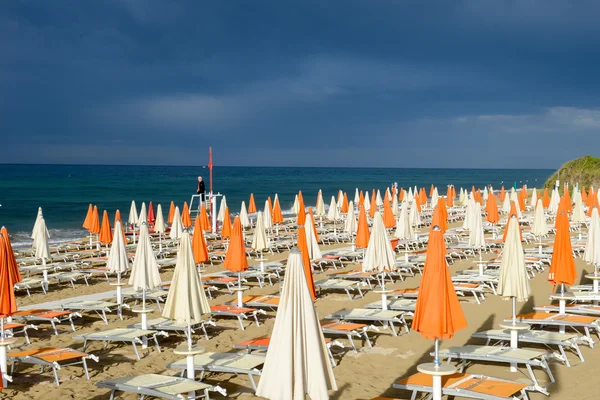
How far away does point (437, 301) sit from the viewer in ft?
19.6

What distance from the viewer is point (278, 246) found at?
21.7 m

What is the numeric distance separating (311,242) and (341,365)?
414 centimetres

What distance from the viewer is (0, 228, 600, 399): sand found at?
7.46 metres

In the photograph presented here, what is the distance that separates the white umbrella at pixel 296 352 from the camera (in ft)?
15.8

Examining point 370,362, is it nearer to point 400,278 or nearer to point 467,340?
point 467,340

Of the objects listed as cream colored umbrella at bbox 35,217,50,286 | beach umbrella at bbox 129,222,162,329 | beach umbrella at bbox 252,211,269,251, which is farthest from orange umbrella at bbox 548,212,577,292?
cream colored umbrella at bbox 35,217,50,286

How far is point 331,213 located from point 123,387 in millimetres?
18424

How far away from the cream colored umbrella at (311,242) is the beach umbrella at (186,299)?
175 inches

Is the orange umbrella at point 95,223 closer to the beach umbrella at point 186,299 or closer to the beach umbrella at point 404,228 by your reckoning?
the beach umbrella at point 404,228

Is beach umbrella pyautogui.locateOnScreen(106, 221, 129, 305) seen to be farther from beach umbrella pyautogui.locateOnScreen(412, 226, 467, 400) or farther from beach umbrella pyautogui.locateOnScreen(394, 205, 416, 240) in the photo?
beach umbrella pyautogui.locateOnScreen(412, 226, 467, 400)

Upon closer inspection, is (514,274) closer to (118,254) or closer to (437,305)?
(437,305)

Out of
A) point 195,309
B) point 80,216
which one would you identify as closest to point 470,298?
point 195,309

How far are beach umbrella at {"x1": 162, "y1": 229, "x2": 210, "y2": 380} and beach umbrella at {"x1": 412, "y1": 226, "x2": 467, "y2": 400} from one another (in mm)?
2885

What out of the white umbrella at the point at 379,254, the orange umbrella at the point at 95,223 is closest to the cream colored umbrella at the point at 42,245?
the orange umbrella at the point at 95,223
